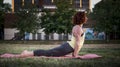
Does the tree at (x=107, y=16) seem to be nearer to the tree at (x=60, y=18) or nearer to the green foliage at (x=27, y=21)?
the tree at (x=60, y=18)

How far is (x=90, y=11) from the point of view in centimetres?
1082

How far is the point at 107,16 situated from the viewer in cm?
1014

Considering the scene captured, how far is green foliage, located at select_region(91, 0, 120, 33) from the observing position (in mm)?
10210

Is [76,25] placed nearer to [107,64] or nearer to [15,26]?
[107,64]

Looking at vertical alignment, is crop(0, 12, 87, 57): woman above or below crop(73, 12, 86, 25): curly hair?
below

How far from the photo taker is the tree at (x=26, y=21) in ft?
35.4

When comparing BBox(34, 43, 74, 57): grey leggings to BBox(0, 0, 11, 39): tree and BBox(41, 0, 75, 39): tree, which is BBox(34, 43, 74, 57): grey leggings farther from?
→ BBox(0, 0, 11, 39): tree

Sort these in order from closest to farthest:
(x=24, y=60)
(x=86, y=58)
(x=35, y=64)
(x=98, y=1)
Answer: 1. (x=35, y=64)
2. (x=24, y=60)
3. (x=86, y=58)
4. (x=98, y=1)

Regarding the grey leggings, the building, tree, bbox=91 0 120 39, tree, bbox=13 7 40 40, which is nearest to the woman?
the grey leggings

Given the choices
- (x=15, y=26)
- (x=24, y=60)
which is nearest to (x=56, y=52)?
(x=24, y=60)

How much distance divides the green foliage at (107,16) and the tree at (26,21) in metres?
1.54

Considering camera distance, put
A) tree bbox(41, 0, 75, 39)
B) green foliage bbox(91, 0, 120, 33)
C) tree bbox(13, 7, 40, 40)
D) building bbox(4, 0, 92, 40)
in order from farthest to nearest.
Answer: building bbox(4, 0, 92, 40)
tree bbox(13, 7, 40, 40)
tree bbox(41, 0, 75, 39)
green foliage bbox(91, 0, 120, 33)

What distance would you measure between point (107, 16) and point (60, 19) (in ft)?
3.74

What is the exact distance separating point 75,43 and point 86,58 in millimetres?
182
